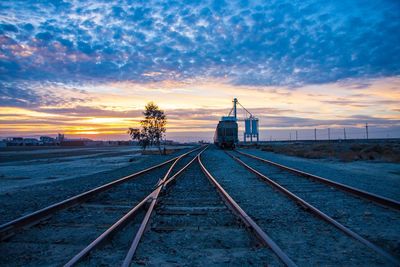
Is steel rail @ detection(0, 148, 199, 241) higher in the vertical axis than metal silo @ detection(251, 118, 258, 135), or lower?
lower

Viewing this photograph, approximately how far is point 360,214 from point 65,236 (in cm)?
547

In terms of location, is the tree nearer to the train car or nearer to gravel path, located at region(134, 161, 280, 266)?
the train car

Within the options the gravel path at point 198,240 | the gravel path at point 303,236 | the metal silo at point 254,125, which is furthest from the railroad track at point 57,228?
the metal silo at point 254,125

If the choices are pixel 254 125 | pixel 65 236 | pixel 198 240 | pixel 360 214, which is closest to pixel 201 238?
pixel 198 240

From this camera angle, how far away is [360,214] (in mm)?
6492

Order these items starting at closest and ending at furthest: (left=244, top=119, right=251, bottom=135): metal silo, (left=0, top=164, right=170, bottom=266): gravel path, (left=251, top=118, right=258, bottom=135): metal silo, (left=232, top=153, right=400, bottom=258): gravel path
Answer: (left=0, top=164, right=170, bottom=266): gravel path
(left=232, top=153, right=400, bottom=258): gravel path
(left=244, top=119, right=251, bottom=135): metal silo
(left=251, top=118, right=258, bottom=135): metal silo

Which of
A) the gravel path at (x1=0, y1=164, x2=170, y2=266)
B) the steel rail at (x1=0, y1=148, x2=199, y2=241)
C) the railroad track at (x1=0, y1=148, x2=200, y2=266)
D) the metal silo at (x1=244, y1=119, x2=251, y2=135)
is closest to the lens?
the gravel path at (x1=0, y1=164, x2=170, y2=266)

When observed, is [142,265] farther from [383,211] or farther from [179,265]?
[383,211]

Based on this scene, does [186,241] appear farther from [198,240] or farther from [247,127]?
[247,127]

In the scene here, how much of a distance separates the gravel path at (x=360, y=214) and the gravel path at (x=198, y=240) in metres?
1.88

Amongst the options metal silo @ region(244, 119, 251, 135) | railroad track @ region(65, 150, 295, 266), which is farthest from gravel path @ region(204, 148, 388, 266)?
metal silo @ region(244, 119, 251, 135)

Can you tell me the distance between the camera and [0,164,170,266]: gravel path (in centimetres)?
417

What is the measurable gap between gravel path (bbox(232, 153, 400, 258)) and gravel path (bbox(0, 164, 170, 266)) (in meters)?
3.79

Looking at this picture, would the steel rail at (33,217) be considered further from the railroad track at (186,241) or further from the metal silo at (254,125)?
the metal silo at (254,125)
